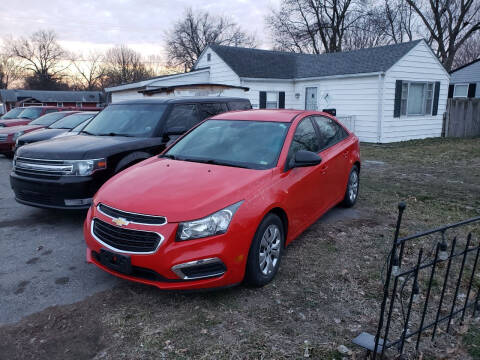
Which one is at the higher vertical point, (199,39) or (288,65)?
(199,39)

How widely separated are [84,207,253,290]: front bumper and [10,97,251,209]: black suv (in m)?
1.95

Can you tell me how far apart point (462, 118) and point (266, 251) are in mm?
16642

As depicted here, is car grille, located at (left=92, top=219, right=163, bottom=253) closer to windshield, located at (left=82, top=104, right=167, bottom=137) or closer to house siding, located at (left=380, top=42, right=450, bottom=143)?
windshield, located at (left=82, top=104, right=167, bottom=137)

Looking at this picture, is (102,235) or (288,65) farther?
(288,65)

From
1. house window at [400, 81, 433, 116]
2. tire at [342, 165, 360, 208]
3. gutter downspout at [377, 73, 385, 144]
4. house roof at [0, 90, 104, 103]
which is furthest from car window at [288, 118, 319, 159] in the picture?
house roof at [0, 90, 104, 103]

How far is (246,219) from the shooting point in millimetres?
3088

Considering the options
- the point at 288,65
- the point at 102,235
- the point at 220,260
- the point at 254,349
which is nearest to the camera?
the point at 254,349

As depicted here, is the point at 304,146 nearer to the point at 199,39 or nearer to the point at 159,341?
the point at 159,341

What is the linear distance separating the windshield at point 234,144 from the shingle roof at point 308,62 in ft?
37.2

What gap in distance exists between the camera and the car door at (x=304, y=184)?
3.78 m

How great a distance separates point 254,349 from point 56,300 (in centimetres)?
186

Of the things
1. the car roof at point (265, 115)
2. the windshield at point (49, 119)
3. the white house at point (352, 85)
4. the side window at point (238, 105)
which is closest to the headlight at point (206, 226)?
the car roof at point (265, 115)

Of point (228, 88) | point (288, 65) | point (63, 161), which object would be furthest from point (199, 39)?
point (63, 161)

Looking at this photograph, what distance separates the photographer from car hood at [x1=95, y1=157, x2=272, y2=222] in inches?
118
